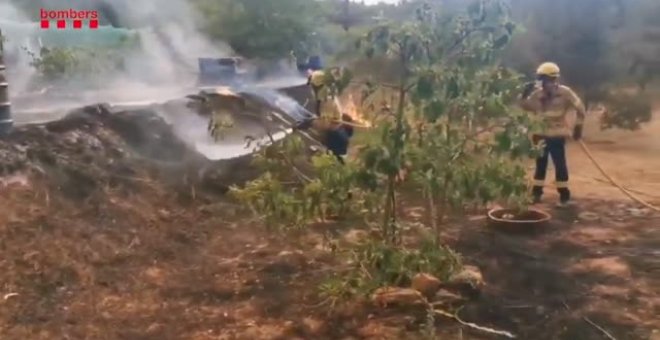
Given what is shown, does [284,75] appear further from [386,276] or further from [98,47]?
[386,276]

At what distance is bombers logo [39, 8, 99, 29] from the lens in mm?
14924

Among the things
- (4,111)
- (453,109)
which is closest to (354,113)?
(453,109)

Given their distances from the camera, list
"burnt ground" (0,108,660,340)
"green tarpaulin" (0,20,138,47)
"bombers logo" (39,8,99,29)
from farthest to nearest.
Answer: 1. "bombers logo" (39,8,99,29)
2. "green tarpaulin" (0,20,138,47)
3. "burnt ground" (0,108,660,340)

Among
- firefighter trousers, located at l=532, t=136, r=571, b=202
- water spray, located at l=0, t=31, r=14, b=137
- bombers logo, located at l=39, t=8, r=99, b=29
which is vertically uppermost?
bombers logo, located at l=39, t=8, r=99, b=29

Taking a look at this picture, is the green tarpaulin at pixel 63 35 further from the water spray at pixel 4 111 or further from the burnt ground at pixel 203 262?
the water spray at pixel 4 111

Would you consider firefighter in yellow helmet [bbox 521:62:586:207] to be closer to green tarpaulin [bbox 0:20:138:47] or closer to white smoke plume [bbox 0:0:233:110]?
white smoke plume [bbox 0:0:233:110]

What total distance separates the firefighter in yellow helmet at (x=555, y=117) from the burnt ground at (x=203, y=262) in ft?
0.88

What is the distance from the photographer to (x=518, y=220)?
668cm

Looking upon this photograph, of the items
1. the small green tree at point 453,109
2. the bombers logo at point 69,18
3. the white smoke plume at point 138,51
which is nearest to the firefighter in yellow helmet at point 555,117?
the small green tree at point 453,109

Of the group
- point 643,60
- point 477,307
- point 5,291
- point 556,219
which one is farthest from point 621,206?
point 643,60

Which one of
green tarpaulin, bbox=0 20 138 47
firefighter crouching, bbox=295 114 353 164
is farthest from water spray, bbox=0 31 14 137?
green tarpaulin, bbox=0 20 138 47

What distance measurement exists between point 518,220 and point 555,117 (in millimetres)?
1671

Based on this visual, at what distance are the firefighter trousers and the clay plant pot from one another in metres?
1.03

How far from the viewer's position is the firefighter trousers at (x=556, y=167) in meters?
7.86
